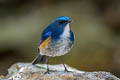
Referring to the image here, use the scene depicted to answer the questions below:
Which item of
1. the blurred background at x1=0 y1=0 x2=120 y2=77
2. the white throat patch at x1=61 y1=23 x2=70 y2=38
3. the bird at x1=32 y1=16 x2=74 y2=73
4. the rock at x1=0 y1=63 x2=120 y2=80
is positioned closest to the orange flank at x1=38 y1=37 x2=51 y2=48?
the bird at x1=32 y1=16 x2=74 y2=73

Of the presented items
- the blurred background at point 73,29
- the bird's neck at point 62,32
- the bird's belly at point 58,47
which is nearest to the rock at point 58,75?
the bird's belly at point 58,47

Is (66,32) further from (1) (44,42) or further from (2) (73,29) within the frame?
(2) (73,29)

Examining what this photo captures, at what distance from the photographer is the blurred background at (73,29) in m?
12.2

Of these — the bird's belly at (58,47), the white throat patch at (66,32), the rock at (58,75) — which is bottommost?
the rock at (58,75)

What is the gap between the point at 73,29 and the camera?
1377 centimetres

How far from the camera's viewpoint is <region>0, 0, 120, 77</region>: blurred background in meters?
12.2


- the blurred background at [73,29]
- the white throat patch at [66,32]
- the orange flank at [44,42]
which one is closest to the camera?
the white throat patch at [66,32]

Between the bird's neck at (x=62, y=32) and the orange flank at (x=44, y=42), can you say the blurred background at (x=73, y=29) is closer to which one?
the orange flank at (x=44, y=42)

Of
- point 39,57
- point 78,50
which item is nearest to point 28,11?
point 78,50

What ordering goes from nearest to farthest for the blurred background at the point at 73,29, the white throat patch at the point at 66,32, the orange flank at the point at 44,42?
the white throat patch at the point at 66,32 < the orange flank at the point at 44,42 < the blurred background at the point at 73,29

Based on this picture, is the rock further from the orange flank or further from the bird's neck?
the bird's neck

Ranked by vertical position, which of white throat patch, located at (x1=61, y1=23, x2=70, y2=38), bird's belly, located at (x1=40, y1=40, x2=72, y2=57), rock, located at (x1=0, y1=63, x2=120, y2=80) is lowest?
rock, located at (x1=0, y1=63, x2=120, y2=80)

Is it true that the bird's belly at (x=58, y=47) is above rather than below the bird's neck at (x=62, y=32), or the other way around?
below

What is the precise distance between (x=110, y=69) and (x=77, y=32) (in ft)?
6.81
